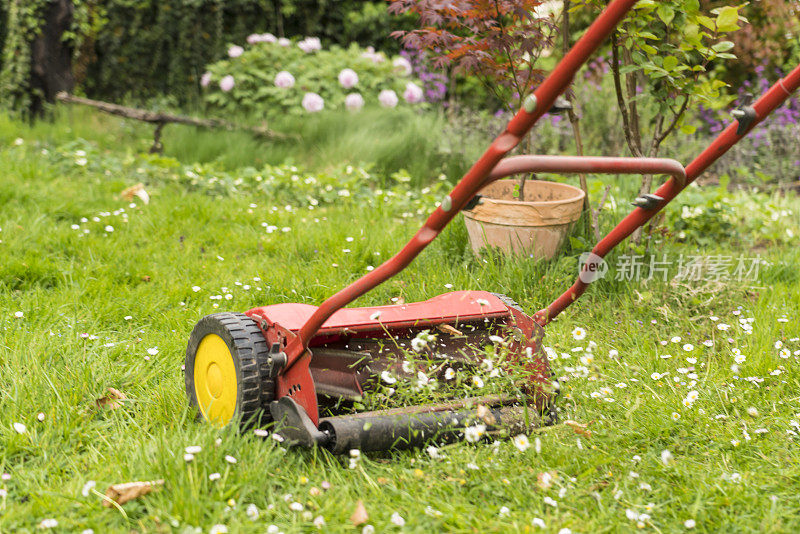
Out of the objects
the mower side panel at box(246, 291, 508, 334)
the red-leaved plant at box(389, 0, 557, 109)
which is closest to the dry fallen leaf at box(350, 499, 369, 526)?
the mower side panel at box(246, 291, 508, 334)

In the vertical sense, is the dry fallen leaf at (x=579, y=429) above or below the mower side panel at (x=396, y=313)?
below

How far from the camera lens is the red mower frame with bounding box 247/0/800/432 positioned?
4.47 feet

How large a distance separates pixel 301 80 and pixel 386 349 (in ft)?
17.3

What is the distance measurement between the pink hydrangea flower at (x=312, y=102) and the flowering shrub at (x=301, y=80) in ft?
0.48

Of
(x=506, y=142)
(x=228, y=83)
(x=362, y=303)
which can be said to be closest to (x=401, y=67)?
(x=228, y=83)

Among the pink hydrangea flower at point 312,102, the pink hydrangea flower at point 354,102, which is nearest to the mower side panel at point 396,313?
the pink hydrangea flower at point 312,102

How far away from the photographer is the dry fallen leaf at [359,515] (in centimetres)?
171

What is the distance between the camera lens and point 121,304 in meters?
3.05

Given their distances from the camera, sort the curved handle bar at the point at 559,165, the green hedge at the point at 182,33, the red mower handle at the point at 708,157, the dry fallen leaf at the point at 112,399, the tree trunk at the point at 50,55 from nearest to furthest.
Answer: the curved handle bar at the point at 559,165, the red mower handle at the point at 708,157, the dry fallen leaf at the point at 112,399, the tree trunk at the point at 50,55, the green hedge at the point at 182,33

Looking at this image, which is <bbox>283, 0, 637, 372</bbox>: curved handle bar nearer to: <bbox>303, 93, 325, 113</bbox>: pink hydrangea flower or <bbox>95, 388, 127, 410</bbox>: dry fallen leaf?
<bbox>95, 388, 127, 410</bbox>: dry fallen leaf

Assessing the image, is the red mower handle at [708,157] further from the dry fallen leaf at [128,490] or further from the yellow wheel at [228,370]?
the dry fallen leaf at [128,490]

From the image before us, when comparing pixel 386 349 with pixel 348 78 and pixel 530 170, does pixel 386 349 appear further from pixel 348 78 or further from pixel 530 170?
pixel 348 78

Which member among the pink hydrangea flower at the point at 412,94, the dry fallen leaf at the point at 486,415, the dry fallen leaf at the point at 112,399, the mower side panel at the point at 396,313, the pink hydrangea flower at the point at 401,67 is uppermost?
the pink hydrangea flower at the point at 401,67

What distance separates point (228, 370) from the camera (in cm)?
210
